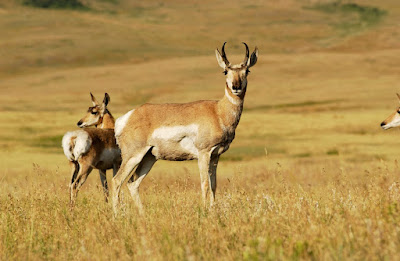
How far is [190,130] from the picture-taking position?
10570 millimetres

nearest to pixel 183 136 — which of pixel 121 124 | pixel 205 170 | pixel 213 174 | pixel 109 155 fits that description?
pixel 205 170

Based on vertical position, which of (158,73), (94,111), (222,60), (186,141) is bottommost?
(158,73)

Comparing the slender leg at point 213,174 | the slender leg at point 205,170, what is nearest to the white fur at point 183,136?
the slender leg at point 205,170

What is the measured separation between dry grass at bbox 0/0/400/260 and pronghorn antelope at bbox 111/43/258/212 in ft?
1.99

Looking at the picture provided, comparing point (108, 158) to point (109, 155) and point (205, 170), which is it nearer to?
point (109, 155)

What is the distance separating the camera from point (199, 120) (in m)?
10.6

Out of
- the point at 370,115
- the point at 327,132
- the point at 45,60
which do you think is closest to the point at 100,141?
the point at 327,132

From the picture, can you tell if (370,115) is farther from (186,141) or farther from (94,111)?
(186,141)

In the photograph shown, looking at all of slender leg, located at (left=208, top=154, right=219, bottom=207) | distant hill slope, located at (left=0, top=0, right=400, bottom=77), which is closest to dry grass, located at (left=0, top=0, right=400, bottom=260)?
slender leg, located at (left=208, top=154, right=219, bottom=207)

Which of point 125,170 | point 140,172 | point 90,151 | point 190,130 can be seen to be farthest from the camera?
point 90,151

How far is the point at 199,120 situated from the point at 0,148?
21.8m

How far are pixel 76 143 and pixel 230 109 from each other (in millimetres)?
3410

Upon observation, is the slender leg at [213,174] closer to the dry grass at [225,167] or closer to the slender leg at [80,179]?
the dry grass at [225,167]

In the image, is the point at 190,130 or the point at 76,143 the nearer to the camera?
the point at 190,130
